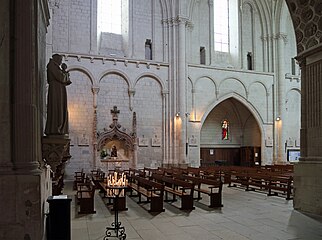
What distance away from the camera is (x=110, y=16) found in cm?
2222

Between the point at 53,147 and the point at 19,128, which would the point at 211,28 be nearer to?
the point at 53,147

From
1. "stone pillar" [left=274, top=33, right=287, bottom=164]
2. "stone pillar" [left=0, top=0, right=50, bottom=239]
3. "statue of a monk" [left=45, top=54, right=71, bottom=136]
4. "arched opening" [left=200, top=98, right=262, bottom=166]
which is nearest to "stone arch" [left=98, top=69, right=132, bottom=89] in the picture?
"arched opening" [left=200, top=98, right=262, bottom=166]

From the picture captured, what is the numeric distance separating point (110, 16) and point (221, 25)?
832 cm

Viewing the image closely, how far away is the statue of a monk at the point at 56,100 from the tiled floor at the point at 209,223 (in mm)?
2164

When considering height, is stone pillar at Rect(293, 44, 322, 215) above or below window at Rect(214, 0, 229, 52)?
below

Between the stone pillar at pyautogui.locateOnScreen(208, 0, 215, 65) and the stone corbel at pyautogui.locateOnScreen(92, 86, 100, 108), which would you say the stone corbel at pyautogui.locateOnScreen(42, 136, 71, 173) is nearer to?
the stone corbel at pyautogui.locateOnScreen(92, 86, 100, 108)

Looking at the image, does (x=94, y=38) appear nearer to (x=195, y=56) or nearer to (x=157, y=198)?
(x=195, y=56)

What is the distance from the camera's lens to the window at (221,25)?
82.3 ft

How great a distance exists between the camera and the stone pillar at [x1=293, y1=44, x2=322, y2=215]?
8.88 metres

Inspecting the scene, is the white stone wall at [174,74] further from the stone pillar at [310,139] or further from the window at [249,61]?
the stone pillar at [310,139]

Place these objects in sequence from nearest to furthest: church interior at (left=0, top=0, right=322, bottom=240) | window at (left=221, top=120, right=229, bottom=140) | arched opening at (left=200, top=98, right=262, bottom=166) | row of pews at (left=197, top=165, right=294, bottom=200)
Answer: church interior at (left=0, top=0, right=322, bottom=240)
row of pews at (left=197, top=165, right=294, bottom=200)
arched opening at (left=200, top=98, right=262, bottom=166)
window at (left=221, top=120, right=229, bottom=140)

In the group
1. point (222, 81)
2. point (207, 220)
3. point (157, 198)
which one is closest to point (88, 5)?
point (222, 81)

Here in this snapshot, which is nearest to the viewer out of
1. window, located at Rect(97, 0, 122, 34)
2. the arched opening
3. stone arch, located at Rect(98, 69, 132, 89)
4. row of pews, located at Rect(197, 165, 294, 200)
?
row of pews, located at Rect(197, 165, 294, 200)

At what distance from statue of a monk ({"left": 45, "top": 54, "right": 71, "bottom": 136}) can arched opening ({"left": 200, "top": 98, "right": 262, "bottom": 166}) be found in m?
20.0
